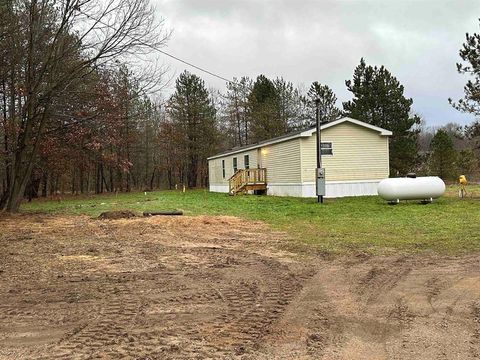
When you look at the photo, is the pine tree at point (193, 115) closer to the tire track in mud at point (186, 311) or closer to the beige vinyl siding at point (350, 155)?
the beige vinyl siding at point (350, 155)

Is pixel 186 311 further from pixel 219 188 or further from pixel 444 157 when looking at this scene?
pixel 444 157

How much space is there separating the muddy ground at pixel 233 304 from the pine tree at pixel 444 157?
1237 inches

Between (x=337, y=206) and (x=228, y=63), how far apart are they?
10.4m

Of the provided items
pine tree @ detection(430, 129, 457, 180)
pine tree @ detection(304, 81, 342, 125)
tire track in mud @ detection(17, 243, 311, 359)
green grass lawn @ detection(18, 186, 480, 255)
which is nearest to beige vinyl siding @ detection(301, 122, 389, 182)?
green grass lawn @ detection(18, 186, 480, 255)

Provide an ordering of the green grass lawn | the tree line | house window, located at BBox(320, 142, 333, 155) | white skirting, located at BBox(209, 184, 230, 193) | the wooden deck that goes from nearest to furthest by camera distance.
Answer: the green grass lawn, the tree line, house window, located at BBox(320, 142, 333, 155), the wooden deck, white skirting, located at BBox(209, 184, 230, 193)

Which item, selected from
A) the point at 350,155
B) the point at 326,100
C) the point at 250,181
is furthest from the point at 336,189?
the point at 326,100

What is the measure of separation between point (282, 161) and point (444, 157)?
19370 millimetres

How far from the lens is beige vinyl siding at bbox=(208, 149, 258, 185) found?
26.1m

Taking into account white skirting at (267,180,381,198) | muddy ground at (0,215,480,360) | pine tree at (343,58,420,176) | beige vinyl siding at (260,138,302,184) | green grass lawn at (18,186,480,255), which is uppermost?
pine tree at (343,58,420,176)


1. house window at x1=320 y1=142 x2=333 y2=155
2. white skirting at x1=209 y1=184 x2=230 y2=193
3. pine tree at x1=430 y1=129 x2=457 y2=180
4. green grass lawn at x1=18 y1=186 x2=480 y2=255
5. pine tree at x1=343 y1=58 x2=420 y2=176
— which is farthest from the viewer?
pine tree at x1=430 y1=129 x2=457 y2=180

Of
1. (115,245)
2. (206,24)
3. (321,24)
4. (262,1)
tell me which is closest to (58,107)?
(206,24)

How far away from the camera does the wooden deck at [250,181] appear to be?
2455 cm

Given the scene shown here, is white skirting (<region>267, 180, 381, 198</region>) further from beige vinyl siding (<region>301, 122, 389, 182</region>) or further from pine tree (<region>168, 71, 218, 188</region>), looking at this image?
pine tree (<region>168, 71, 218, 188</region>)

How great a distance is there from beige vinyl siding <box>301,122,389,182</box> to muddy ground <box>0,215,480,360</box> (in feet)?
41.9
